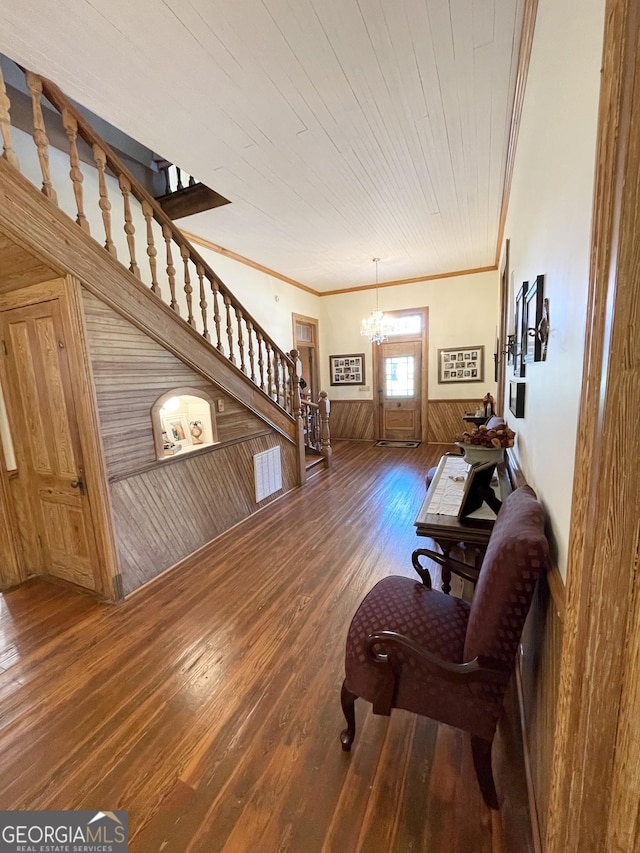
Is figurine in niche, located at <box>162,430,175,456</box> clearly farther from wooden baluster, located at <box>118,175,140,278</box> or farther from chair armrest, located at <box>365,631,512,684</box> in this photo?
chair armrest, located at <box>365,631,512,684</box>

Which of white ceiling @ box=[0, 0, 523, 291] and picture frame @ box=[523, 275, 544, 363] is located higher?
white ceiling @ box=[0, 0, 523, 291]

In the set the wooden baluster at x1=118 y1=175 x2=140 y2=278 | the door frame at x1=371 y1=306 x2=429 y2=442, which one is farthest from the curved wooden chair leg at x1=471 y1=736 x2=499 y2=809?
the door frame at x1=371 y1=306 x2=429 y2=442

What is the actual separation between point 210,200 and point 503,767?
4.69 meters

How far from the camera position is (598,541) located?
2.45ft

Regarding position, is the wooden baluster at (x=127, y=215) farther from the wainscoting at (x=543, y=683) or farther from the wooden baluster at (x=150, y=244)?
the wainscoting at (x=543, y=683)

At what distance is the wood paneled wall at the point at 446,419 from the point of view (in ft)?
22.3

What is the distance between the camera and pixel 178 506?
2.99 metres

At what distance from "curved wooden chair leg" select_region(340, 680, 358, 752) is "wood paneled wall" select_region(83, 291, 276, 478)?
199 cm

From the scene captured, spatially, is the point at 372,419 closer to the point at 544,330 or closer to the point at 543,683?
the point at 544,330

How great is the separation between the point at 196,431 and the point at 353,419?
15.5 feet

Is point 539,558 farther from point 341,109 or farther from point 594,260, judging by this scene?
point 341,109

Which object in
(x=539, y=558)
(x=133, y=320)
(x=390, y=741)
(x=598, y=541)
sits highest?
(x=133, y=320)

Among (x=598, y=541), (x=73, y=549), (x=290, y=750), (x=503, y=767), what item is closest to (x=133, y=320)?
(x=73, y=549)

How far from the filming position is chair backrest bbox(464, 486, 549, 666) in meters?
1.03
